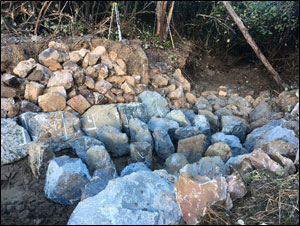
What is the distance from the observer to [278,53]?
7801mm

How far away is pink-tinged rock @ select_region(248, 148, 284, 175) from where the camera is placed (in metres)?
3.18

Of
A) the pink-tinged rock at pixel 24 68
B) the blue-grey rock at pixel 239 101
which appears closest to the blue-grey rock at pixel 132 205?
the pink-tinged rock at pixel 24 68

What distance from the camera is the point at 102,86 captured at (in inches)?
179

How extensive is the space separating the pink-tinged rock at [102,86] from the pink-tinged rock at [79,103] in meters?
0.38

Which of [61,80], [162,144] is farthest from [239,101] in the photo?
[61,80]

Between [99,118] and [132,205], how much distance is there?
1871 mm

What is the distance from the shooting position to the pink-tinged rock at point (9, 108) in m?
3.65

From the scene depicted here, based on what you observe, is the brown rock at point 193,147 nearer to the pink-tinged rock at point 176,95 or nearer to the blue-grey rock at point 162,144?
the blue-grey rock at point 162,144

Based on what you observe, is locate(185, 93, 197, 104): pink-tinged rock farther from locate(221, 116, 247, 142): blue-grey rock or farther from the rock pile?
locate(221, 116, 247, 142): blue-grey rock

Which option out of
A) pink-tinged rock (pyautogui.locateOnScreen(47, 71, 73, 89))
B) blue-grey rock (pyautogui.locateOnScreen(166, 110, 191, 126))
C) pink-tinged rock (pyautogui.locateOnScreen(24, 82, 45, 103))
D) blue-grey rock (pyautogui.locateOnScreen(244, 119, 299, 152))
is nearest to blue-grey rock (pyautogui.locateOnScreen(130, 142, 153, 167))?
blue-grey rock (pyautogui.locateOnScreen(166, 110, 191, 126))

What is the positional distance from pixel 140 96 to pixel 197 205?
274 centimetres

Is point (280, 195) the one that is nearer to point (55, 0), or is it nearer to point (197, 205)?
point (197, 205)

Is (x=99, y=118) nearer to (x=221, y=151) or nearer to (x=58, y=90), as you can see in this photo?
(x=58, y=90)

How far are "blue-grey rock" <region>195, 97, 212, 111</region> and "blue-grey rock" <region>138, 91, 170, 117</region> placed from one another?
65 cm
